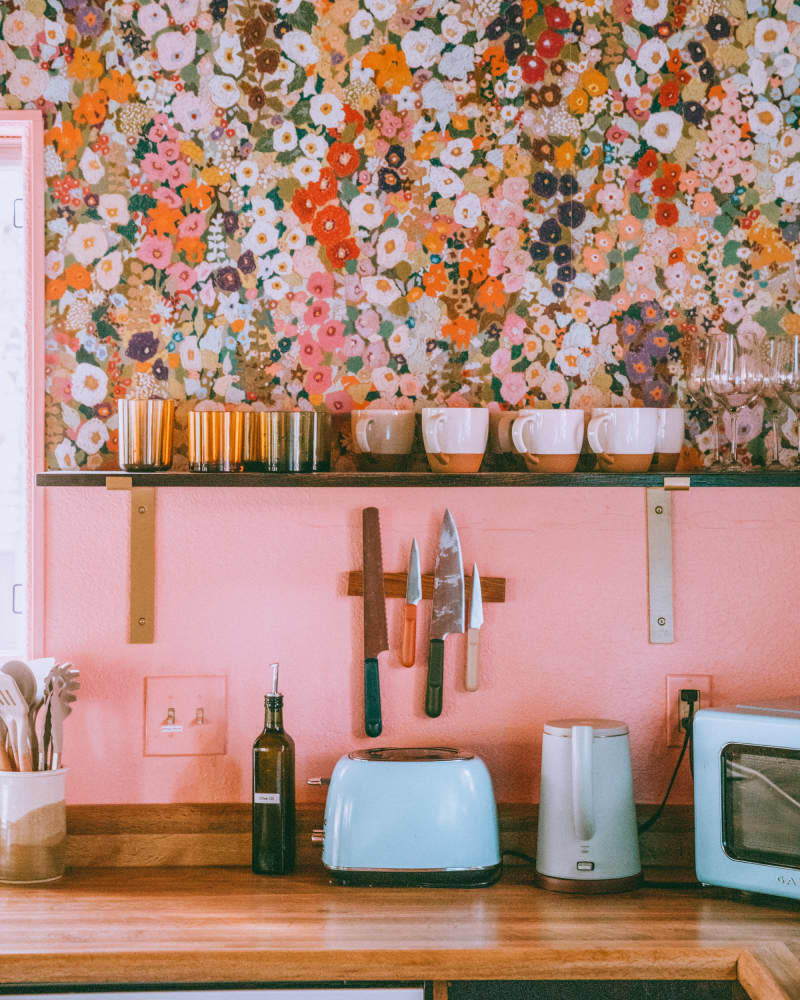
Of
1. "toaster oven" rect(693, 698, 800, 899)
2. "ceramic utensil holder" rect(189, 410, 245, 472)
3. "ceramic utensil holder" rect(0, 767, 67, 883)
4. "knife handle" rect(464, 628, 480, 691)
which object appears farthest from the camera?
"knife handle" rect(464, 628, 480, 691)

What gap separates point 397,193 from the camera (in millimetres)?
2154

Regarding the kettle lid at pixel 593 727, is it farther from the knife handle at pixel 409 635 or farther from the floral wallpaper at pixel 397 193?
the floral wallpaper at pixel 397 193

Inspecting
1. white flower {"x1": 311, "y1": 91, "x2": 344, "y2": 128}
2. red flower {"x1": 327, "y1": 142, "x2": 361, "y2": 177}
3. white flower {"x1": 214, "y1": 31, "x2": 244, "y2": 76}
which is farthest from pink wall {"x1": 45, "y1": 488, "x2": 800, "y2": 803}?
white flower {"x1": 214, "y1": 31, "x2": 244, "y2": 76}

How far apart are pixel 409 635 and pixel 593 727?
16.5 inches

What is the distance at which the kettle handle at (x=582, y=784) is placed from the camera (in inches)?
73.0

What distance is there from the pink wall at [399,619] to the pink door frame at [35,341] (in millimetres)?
28

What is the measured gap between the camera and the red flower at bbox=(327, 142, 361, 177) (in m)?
2.15

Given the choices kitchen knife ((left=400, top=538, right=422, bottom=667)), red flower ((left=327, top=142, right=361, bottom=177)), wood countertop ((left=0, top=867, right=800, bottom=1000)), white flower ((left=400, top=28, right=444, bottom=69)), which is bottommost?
wood countertop ((left=0, top=867, right=800, bottom=1000))

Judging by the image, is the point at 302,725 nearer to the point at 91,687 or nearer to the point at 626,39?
the point at 91,687

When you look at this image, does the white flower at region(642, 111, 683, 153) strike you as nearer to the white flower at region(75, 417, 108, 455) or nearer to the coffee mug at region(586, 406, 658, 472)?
the coffee mug at region(586, 406, 658, 472)

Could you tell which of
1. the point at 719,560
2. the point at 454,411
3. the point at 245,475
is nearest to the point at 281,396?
the point at 245,475

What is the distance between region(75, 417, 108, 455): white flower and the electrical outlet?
51.3 inches

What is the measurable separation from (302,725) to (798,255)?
1465 millimetres

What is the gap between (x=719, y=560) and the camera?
7.09 feet
